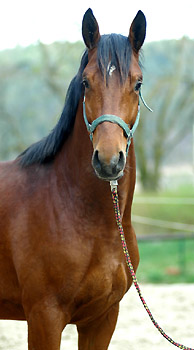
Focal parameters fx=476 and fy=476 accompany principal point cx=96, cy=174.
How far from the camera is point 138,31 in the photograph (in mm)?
2611

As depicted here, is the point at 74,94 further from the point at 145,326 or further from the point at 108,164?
the point at 145,326

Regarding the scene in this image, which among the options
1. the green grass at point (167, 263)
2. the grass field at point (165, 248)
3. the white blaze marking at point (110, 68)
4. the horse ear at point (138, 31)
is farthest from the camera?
the grass field at point (165, 248)

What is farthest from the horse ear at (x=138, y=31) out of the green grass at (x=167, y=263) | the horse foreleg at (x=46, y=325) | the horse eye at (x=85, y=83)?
the green grass at (x=167, y=263)

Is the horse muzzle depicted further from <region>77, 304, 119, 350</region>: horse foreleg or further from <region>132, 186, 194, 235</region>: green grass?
<region>132, 186, 194, 235</region>: green grass

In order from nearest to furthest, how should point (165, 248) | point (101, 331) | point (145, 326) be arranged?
point (101, 331) < point (145, 326) < point (165, 248)

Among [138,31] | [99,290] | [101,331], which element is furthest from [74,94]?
[101,331]

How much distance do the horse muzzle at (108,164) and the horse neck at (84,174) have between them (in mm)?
448

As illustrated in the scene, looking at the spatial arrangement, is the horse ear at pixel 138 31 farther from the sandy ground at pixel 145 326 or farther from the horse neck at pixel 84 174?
the sandy ground at pixel 145 326

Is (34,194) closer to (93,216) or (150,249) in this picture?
(93,216)

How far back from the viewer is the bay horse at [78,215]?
98.0 inches

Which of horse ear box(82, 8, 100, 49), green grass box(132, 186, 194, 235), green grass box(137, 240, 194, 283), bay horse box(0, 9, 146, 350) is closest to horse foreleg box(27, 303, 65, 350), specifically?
bay horse box(0, 9, 146, 350)

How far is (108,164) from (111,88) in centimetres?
46

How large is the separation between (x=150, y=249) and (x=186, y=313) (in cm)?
447

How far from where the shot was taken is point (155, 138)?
18.7m
